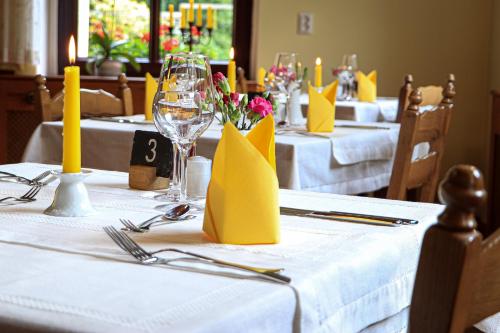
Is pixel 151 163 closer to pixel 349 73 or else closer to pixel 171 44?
pixel 349 73

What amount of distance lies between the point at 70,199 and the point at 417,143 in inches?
51.1

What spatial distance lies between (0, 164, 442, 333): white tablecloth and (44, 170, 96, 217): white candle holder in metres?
0.02

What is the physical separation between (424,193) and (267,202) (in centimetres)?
144

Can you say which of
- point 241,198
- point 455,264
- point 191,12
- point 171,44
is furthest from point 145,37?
point 455,264

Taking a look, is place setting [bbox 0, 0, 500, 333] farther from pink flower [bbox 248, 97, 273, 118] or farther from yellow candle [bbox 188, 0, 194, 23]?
yellow candle [bbox 188, 0, 194, 23]

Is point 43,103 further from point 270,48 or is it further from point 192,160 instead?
point 270,48

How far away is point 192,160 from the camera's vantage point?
4.87 ft

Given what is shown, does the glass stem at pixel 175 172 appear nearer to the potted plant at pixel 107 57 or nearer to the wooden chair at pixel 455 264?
the wooden chair at pixel 455 264

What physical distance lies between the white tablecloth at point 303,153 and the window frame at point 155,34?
2.55 m

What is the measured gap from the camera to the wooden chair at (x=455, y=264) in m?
0.70

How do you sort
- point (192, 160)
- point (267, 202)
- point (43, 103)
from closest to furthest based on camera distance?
point (267, 202)
point (192, 160)
point (43, 103)

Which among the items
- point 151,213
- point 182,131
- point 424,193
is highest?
point 182,131

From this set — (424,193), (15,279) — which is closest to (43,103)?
(424,193)

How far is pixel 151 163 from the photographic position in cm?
158
